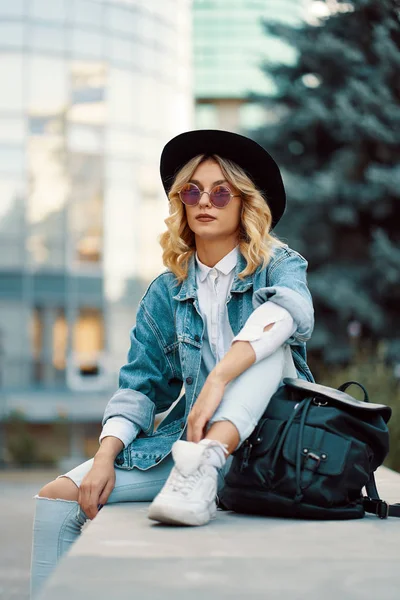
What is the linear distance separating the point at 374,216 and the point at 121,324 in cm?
1058

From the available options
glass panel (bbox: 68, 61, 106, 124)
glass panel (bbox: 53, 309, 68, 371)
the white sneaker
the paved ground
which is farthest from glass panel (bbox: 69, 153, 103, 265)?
the white sneaker

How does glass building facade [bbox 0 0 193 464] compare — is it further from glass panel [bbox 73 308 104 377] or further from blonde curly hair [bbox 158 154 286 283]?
blonde curly hair [bbox 158 154 286 283]

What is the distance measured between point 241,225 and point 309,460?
943 millimetres

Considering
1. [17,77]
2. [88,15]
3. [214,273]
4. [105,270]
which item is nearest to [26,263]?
[105,270]

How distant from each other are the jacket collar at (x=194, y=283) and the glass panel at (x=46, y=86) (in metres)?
18.1

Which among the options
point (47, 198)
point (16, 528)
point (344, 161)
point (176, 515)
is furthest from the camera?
point (47, 198)

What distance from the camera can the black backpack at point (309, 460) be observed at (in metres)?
2.55

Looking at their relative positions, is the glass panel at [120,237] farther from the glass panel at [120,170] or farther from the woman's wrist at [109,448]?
the woman's wrist at [109,448]

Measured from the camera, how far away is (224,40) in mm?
31328

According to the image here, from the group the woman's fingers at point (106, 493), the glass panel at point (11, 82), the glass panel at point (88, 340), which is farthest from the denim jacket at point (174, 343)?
the glass panel at point (11, 82)

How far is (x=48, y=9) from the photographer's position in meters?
20.7

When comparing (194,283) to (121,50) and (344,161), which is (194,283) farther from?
(121,50)

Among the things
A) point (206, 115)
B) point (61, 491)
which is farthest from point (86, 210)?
point (61, 491)

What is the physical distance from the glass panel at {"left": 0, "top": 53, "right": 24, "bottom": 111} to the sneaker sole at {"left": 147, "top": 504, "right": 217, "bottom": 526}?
19.1 metres
